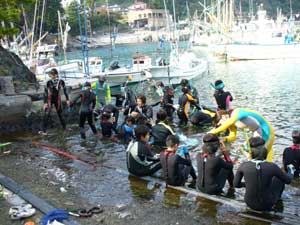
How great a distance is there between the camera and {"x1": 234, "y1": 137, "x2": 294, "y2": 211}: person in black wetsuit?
6410mm

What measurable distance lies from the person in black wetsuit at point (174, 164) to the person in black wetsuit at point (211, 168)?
0.54m

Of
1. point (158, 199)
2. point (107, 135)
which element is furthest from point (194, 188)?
point (107, 135)

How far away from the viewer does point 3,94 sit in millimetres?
15938

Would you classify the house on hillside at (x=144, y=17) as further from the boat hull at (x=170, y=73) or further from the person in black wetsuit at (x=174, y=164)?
the person in black wetsuit at (x=174, y=164)

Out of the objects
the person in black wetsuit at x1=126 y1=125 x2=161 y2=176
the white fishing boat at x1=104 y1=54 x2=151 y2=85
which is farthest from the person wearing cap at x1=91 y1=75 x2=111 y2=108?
the person in black wetsuit at x1=126 y1=125 x2=161 y2=176

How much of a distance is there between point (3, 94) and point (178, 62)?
66.5 feet

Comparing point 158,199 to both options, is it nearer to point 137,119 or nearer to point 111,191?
point 111,191

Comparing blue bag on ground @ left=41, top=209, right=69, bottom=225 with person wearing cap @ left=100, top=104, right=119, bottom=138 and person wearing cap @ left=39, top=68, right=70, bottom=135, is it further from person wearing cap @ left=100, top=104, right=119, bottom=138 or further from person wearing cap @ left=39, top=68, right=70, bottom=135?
person wearing cap @ left=39, top=68, right=70, bottom=135

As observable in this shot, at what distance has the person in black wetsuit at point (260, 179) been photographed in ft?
21.0

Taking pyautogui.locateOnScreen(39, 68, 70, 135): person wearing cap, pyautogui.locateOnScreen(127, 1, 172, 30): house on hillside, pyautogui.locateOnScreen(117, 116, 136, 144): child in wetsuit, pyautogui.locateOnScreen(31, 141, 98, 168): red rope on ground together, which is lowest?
pyautogui.locateOnScreen(31, 141, 98, 168): red rope on ground

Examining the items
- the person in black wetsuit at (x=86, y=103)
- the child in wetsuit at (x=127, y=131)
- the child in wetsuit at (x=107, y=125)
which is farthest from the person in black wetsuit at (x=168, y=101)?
the person in black wetsuit at (x=86, y=103)

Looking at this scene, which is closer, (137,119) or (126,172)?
(126,172)

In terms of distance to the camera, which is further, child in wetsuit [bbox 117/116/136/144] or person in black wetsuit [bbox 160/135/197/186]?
child in wetsuit [bbox 117/116/136/144]

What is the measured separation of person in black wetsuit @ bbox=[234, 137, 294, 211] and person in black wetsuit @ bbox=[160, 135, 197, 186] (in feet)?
4.71
